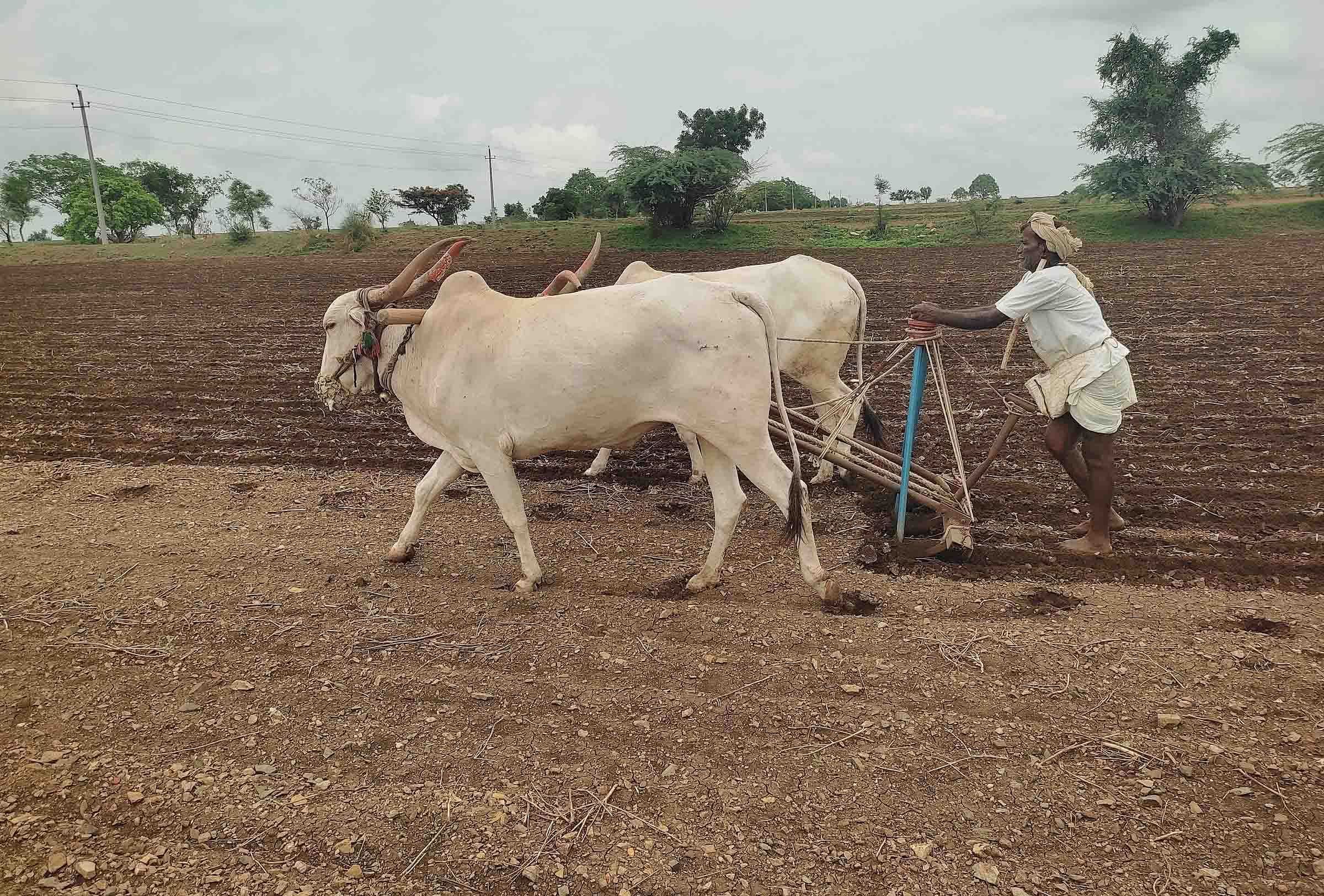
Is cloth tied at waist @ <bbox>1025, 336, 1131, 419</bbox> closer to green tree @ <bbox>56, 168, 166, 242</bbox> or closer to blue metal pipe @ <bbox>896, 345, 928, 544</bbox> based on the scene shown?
blue metal pipe @ <bbox>896, 345, 928, 544</bbox>

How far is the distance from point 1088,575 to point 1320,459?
11.0ft

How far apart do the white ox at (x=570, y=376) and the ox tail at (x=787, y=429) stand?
1cm

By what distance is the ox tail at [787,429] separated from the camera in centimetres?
442

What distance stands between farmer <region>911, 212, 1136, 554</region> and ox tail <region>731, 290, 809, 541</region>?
0.95 meters

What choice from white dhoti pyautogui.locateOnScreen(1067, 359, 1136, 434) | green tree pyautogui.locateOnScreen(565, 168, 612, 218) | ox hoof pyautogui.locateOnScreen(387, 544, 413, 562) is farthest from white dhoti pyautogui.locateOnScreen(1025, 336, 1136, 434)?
green tree pyautogui.locateOnScreen(565, 168, 612, 218)

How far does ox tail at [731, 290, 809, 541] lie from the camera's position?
174 inches

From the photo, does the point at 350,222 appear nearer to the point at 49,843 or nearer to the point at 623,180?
the point at 623,180

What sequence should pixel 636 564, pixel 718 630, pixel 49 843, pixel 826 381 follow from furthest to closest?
pixel 826 381, pixel 636 564, pixel 718 630, pixel 49 843

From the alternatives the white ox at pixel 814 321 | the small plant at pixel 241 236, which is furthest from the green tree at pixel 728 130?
the white ox at pixel 814 321

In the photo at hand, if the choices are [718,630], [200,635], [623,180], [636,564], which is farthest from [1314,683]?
[623,180]

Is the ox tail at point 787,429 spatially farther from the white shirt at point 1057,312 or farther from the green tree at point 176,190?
the green tree at point 176,190

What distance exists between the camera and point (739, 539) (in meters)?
5.68

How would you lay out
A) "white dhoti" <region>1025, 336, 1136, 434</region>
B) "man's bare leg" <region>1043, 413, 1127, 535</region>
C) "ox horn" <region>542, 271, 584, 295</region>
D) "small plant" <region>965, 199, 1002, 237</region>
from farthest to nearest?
"small plant" <region>965, 199, 1002, 237</region>, "ox horn" <region>542, 271, 584, 295</region>, "man's bare leg" <region>1043, 413, 1127, 535</region>, "white dhoti" <region>1025, 336, 1136, 434</region>

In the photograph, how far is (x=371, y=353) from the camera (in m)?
5.13
